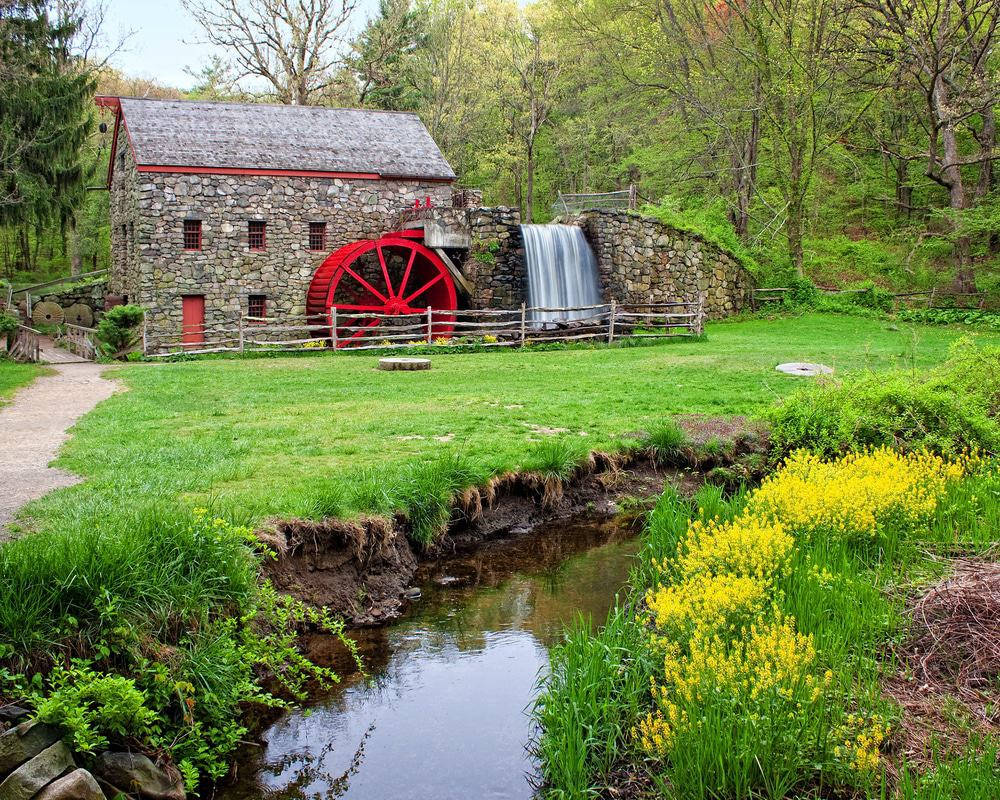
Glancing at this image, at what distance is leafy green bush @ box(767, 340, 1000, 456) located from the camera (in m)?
8.78

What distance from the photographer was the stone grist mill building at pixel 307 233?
22766 mm

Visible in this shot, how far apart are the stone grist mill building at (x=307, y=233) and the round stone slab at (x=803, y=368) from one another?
8.97 meters

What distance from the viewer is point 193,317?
75.8 feet

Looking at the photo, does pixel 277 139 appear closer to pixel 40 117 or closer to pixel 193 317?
pixel 193 317

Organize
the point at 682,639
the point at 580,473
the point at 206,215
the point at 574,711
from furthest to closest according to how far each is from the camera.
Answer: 1. the point at 206,215
2. the point at 580,473
3. the point at 682,639
4. the point at 574,711

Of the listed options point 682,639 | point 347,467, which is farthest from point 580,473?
point 682,639

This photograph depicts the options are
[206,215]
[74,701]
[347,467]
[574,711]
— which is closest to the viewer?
[74,701]

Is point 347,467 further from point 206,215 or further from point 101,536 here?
point 206,215

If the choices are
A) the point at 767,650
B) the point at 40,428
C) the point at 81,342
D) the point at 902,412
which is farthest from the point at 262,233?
the point at 767,650

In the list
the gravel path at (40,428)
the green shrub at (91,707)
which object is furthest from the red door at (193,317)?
the green shrub at (91,707)

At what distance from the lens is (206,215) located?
2297cm

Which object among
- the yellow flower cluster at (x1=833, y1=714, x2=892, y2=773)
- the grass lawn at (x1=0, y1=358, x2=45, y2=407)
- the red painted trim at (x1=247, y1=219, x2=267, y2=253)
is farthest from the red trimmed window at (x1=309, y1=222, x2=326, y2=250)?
the yellow flower cluster at (x1=833, y1=714, x2=892, y2=773)

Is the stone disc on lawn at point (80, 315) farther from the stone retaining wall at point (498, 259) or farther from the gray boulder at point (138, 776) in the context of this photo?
the gray boulder at point (138, 776)

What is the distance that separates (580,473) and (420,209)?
16769 millimetres
